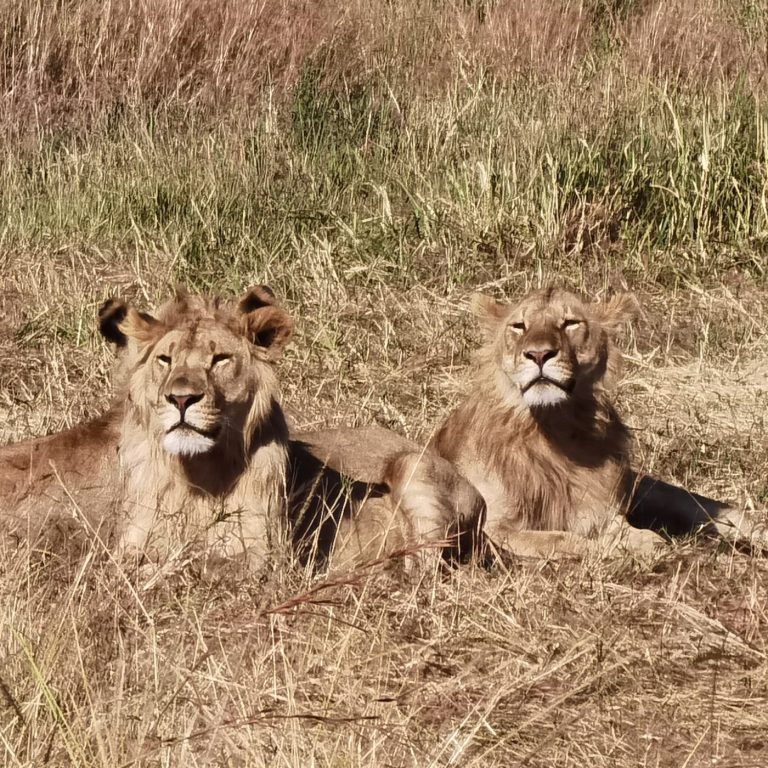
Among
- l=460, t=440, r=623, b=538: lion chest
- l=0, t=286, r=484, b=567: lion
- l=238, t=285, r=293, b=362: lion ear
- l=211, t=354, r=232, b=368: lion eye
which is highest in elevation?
l=238, t=285, r=293, b=362: lion ear

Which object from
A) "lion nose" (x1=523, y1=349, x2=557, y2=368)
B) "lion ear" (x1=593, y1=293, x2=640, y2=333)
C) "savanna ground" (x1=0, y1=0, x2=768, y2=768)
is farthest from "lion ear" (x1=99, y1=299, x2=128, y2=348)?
"lion ear" (x1=593, y1=293, x2=640, y2=333)

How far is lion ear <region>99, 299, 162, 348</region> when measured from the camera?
4508mm

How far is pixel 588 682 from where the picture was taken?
10.7 ft

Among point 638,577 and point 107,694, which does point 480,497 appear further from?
point 107,694

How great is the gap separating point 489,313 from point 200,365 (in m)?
1.58

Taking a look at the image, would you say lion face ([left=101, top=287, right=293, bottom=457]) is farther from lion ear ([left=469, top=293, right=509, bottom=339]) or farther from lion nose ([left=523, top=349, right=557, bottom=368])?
lion ear ([left=469, top=293, right=509, bottom=339])

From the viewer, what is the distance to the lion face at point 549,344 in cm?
524

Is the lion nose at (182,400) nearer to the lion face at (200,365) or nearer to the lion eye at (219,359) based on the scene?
the lion face at (200,365)

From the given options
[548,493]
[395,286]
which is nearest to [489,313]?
[548,493]

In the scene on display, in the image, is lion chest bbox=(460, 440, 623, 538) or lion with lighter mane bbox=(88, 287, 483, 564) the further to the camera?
lion chest bbox=(460, 440, 623, 538)

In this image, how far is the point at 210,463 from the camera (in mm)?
4500

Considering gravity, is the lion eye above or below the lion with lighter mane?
above

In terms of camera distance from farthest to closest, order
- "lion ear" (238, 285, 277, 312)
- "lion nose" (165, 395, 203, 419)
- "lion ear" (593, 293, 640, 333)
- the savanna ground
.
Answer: "lion ear" (593, 293, 640, 333) → "lion ear" (238, 285, 277, 312) → "lion nose" (165, 395, 203, 419) → the savanna ground

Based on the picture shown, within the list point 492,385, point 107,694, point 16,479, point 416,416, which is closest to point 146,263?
point 416,416
